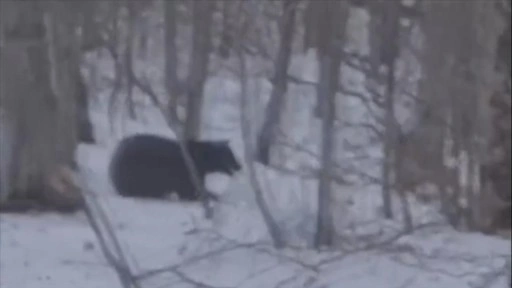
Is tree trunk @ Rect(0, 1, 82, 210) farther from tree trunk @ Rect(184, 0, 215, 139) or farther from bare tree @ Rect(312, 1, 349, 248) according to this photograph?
bare tree @ Rect(312, 1, 349, 248)

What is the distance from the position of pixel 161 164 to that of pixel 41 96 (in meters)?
1.81

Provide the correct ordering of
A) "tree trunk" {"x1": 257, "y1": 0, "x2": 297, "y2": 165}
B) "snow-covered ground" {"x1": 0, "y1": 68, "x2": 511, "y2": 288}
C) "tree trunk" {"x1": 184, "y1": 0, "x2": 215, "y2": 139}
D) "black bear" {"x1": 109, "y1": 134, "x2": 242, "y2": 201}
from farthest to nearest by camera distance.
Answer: "black bear" {"x1": 109, "y1": 134, "x2": 242, "y2": 201}
"tree trunk" {"x1": 184, "y1": 0, "x2": 215, "y2": 139}
"tree trunk" {"x1": 257, "y1": 0, "x2": 297, "y2": 165}
"snow-covered ground" {"x1": 0, "y1": 68, "x2": 511, "y2": 288}

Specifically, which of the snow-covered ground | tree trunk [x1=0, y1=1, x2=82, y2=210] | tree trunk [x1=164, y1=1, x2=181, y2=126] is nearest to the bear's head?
the snow-covered ground

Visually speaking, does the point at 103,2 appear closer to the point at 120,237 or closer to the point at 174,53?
the point at 174,53

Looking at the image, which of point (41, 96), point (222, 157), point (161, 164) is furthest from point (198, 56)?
point (161, 164)

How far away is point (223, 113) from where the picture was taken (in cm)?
1022

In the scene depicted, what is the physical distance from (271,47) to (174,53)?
754 mm

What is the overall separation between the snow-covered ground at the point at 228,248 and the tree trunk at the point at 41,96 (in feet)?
0.61

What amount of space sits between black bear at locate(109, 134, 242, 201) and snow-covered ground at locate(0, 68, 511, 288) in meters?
0.29

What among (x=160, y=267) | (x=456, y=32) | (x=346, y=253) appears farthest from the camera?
(x=456, y=32)

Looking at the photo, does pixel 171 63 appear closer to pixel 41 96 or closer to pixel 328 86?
pixel 41 96

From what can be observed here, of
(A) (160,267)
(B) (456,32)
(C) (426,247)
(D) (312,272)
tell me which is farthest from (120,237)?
(B) (456,32)

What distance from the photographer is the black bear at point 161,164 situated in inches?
427

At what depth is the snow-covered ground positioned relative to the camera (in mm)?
8516
